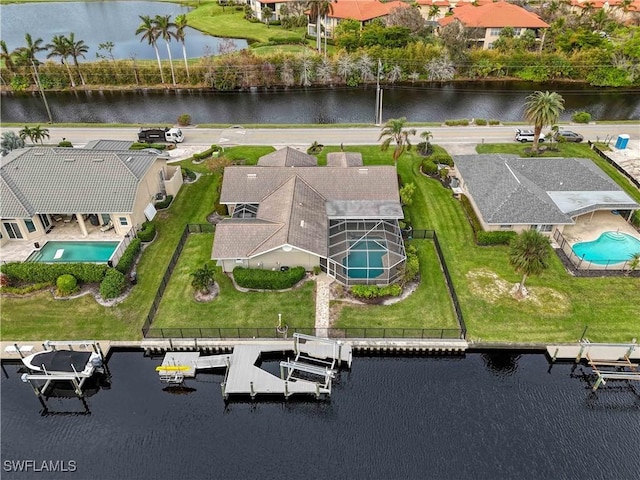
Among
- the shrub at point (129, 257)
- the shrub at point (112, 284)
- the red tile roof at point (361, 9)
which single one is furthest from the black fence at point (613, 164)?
the red tile roof at point (361, 9)

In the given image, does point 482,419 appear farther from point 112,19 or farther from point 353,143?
point 112,19

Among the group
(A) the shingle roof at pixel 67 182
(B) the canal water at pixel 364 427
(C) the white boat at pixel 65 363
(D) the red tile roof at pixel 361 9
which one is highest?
(D) the red tile roof at pixel 361 9

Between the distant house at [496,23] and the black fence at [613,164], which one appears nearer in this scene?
the black fence at [613,164]

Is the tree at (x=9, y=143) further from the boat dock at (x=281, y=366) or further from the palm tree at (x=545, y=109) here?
the palm tree at (x=545, y=109)

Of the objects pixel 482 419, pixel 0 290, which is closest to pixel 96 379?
pixel 0 290

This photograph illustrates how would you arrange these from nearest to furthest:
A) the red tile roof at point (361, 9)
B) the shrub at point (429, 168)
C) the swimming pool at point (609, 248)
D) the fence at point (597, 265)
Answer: the fence at point (597, 265) < the swimming pool at point (609, 248) < the shrub at point (429, 168) < the red tile roof at point (361, 9)

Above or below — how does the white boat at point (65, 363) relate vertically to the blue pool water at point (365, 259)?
below

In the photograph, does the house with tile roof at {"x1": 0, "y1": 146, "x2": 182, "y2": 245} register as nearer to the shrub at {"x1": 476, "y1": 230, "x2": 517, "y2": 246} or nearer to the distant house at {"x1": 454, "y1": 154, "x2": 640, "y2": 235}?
the shrub at {"x1": 476, "y1": 230, "x2": 517, "y2": 246}

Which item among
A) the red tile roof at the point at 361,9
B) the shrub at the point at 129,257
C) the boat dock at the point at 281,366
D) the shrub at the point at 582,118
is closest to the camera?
the boat dock at the point at 281,366
